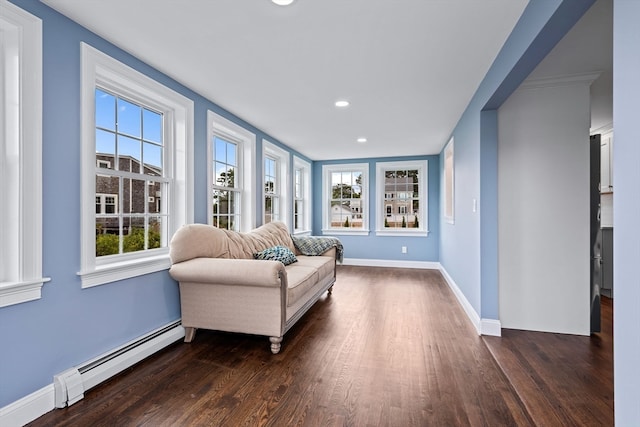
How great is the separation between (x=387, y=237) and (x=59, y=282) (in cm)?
556

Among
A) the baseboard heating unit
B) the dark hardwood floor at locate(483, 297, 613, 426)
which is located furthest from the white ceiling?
the dark hardwood floor at locate(483, 297, 613, 426)

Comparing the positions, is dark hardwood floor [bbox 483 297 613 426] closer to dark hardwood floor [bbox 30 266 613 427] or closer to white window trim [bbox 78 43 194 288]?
dark hardwood floor [bbox 30 266 613 427]

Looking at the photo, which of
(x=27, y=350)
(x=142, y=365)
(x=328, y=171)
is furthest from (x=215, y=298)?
(x=328, y=171)

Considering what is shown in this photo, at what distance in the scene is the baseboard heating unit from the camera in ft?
5.98

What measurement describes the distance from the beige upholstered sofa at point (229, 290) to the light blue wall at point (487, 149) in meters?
1.68

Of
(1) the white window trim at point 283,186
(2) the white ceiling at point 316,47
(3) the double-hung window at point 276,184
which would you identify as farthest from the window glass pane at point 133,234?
(1) the white window trim at point 283,186

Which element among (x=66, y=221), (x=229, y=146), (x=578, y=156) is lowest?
(x=66, y=221)

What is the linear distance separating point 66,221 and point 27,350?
28.4 inches

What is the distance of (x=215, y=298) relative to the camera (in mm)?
2596

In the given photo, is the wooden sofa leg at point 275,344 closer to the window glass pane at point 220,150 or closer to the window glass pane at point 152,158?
the window glass pane at point 152,158

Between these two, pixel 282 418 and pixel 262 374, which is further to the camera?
pixel 262 374

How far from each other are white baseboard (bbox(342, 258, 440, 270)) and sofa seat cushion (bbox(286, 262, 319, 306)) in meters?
3.25

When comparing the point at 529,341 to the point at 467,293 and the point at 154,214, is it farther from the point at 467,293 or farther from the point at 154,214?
the point at 154,214

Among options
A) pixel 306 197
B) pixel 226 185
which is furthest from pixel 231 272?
pixel 306 197
